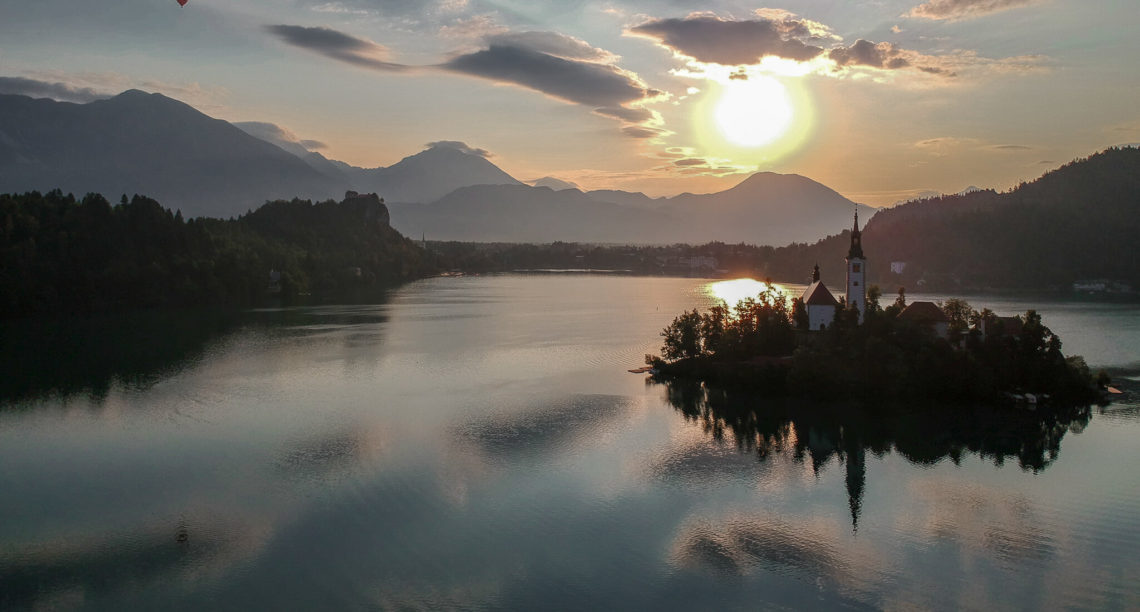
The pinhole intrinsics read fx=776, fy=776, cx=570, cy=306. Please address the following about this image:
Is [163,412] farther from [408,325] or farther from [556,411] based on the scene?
[408,325]

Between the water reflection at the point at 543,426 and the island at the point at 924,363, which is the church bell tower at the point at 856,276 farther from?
the water reflection at the point at 543,426

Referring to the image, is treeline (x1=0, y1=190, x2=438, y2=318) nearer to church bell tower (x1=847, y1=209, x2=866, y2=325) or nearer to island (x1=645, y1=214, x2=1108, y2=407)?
island (x1=645, y1=214, x2=1108, y2=407)

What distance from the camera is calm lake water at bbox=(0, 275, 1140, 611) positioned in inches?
607

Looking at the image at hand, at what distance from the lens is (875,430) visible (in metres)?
27.5

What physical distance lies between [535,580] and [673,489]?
6.60 meters

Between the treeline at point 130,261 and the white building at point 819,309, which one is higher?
the treeline at point 130,261

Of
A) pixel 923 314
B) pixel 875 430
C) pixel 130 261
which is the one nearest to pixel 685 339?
pixel 923 314

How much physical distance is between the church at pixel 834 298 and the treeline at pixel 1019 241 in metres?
61.4

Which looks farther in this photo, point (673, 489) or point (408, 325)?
point (408, 325)

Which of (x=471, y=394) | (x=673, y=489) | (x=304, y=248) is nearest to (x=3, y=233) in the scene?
(x=304, y=248)

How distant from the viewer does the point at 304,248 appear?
324 ft

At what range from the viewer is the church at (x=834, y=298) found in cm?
3741

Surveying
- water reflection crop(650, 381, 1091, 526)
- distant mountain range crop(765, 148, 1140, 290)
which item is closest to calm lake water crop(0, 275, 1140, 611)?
water reflection crop(650, 381, 1091, 526)

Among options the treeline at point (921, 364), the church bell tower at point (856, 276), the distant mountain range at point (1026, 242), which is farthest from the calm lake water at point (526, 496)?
the distant mountain range at point (1026, 242)
